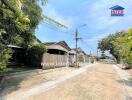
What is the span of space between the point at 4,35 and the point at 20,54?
15843 millimetres

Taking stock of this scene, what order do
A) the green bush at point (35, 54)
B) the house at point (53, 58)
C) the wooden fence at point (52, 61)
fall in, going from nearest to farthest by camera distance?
1. the green bush at point (35, 54)
2. the wooden fence at point (52, 61)
3. the house at point (53, 58)

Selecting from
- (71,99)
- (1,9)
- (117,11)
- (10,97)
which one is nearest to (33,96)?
(10,97)

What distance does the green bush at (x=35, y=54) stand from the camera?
24.1m

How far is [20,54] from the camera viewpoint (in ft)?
89.1

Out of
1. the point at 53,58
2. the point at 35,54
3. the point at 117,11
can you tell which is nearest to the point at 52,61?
the point at 53,58

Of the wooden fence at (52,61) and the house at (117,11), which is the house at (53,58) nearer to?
the wooden fence at (52,61)

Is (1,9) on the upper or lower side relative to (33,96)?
upper

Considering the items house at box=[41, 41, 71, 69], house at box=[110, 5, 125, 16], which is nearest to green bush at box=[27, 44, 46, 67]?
house at box=[41, 41, 71, 69]

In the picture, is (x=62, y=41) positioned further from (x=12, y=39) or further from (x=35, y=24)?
(x=12, y=39)

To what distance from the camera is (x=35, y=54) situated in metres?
24.7

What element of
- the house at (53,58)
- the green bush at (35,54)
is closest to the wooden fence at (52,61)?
the house at (53,58)

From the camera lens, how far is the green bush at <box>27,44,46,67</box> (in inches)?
950

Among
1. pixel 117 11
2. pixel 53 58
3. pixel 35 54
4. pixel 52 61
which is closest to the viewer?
pixel 117 11

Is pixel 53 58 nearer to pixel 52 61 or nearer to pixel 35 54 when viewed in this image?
pixel 52 61
